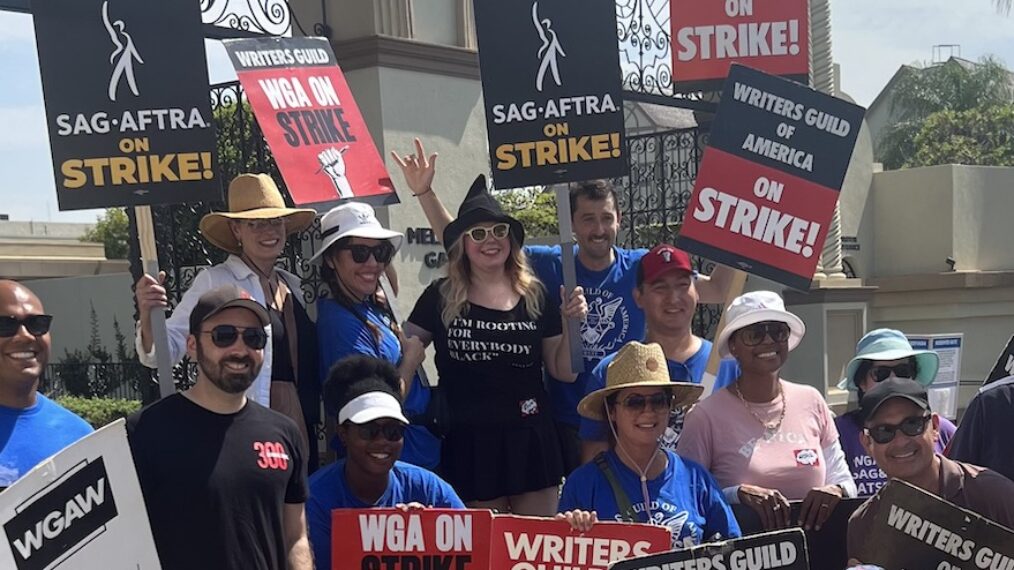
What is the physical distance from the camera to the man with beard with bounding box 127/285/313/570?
378 centimetres

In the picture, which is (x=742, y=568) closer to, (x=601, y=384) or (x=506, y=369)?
(x=601, y=384)

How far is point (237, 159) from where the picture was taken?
9711mm

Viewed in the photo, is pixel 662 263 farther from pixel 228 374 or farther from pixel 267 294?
pixel 228 374

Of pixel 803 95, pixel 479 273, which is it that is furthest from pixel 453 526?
pixel 803 95

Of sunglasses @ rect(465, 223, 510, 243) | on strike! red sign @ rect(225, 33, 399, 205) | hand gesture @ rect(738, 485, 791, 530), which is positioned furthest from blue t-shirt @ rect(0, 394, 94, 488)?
hand gesture @ rect(738, 485, 791, 530)

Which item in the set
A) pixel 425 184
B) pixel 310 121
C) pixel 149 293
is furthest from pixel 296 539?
pixel 310 121

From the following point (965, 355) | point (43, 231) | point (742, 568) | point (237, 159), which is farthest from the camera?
point (43, 231)

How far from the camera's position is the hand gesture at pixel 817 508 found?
4641mm

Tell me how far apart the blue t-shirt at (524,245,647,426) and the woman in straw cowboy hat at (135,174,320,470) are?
1121mm

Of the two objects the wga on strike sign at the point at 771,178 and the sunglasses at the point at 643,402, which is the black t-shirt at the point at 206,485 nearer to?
the sunglasses at the point at 643,402

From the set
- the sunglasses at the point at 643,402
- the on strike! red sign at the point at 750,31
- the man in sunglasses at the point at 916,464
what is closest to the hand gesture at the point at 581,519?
the sunglasses at the point at 643,402

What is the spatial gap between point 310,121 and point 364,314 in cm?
145

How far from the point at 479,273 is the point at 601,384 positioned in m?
0.76

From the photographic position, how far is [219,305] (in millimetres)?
3992
